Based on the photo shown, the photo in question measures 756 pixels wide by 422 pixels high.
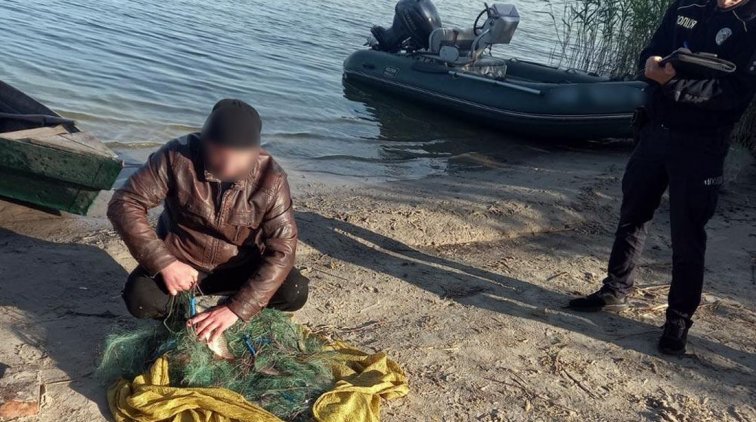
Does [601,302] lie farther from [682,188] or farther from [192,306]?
[192,306]

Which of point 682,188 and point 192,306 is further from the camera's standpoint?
point 682,188

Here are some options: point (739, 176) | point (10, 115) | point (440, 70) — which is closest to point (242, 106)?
point (10, 115)

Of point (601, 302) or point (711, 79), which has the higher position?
point (711, 79)

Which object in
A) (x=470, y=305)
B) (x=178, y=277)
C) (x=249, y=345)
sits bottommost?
(x=470, y=305)

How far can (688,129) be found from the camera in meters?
4.04

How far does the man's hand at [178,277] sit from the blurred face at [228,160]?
42 centimetres

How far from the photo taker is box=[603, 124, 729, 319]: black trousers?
4.01 metres

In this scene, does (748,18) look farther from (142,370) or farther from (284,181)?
(142,370)

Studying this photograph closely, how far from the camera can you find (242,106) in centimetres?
321

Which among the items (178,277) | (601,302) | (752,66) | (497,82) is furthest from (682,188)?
(497,82)

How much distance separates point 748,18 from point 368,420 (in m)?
2.66

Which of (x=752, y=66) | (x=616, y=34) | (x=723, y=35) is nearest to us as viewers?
(x=752, y=66)

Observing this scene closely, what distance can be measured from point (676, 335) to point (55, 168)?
4220 millimetres

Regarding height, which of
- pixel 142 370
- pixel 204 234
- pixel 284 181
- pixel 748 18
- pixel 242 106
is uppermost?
pixel 748 18
